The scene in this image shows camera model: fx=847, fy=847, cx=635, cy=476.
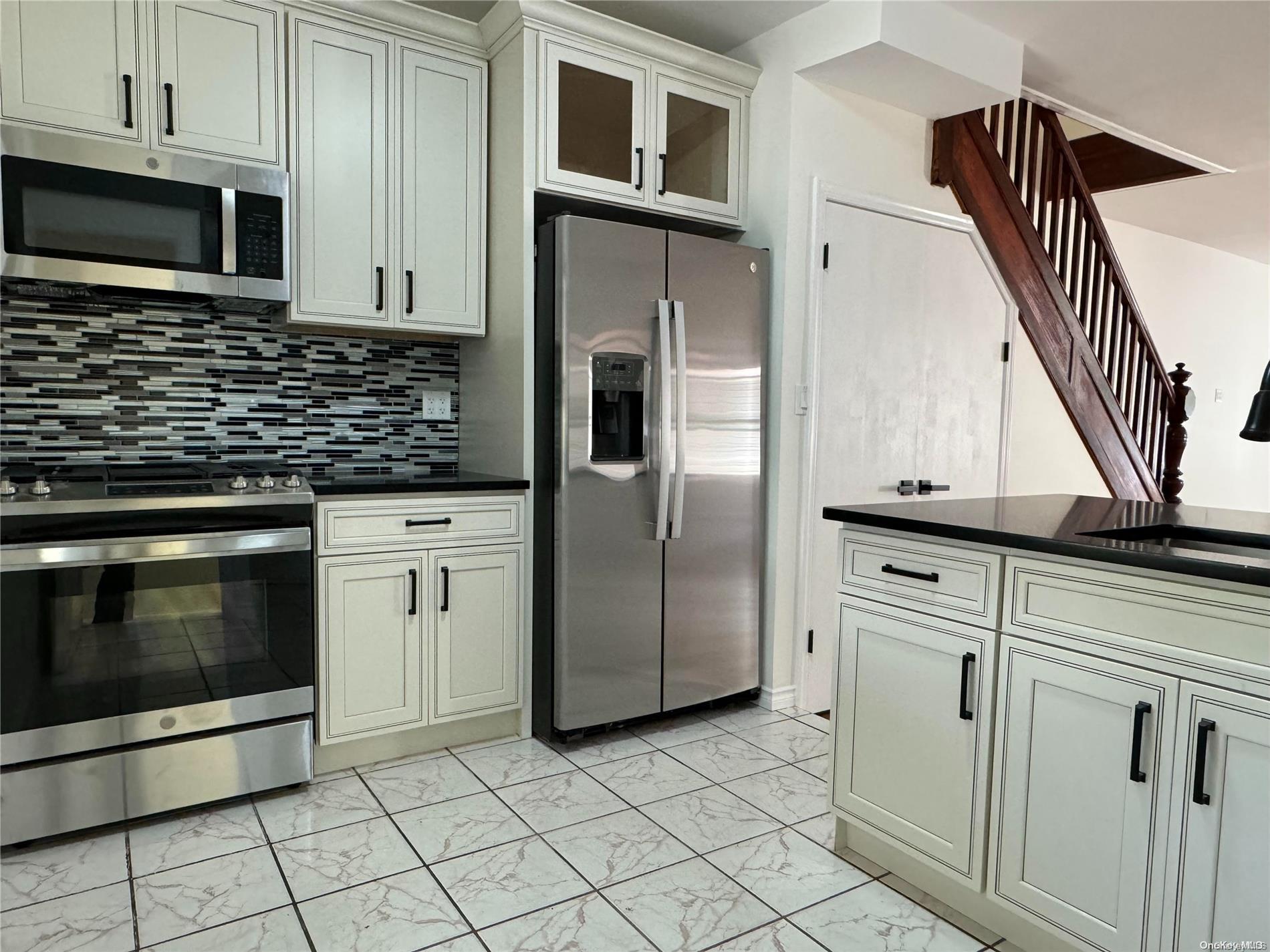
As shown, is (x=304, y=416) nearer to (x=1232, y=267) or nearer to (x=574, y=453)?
(x=574, y=453)

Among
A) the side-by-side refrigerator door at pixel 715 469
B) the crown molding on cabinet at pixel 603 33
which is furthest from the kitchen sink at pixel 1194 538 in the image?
the crown molding on cabinet at pixel 603 33

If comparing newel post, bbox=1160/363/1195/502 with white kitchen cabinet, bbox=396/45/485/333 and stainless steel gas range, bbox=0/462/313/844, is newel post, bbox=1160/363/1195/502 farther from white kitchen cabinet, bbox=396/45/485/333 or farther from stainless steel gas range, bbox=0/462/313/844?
stainless steel gas range, bbox=0/462/313/844

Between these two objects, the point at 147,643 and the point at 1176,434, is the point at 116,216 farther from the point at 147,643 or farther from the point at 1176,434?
the point at 1176,434

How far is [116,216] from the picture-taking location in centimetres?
243

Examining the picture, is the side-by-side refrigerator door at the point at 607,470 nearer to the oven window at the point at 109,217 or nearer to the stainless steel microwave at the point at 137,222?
the stainless steel microwave at the point at 137,222

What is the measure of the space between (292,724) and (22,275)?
145 centimetres

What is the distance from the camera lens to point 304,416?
3121 mm

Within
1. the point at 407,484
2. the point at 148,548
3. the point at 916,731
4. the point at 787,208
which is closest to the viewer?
the point at 916,731

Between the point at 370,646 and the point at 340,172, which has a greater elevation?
the point at 340,172

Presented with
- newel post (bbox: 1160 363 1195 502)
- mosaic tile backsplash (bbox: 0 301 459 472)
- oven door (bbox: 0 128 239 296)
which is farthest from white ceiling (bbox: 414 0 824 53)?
newel post (bbox: 1160 363 1195 502)

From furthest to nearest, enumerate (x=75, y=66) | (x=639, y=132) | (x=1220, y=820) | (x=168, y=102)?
(x=639, y=132), (x=168, y=102), (x=75, y=66), (x=1220, y=820)

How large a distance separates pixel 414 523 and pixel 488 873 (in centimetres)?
110

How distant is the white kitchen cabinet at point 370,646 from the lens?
2.60 m

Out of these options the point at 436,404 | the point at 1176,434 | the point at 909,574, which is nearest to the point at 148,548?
the point at 436,404
